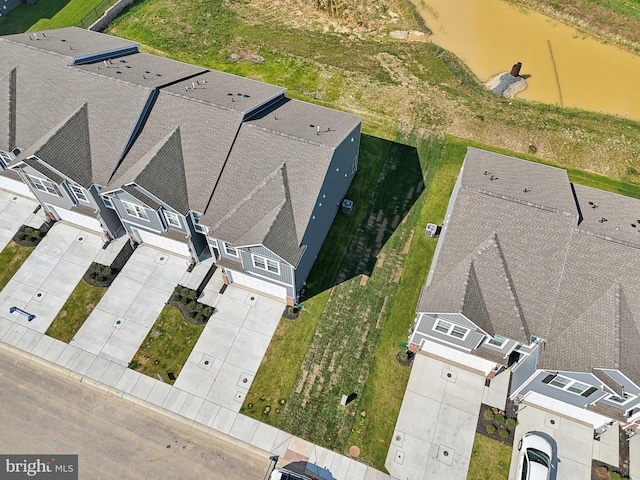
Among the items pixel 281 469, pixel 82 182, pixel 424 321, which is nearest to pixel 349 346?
pixel 424 321

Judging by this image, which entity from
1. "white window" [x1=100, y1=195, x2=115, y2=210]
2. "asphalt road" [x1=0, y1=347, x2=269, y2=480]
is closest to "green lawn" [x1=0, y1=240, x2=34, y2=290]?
"white window" [x1=100, y1=195, x2=115, y2=210]

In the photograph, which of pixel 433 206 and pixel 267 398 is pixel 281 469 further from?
pixel 433 206

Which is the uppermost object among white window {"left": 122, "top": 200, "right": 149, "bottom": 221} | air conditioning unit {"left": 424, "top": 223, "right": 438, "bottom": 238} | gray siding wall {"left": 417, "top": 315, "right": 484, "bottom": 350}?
air conditioning unit {"left": 424, "top": 223, "right": 438, "bottom": 238}

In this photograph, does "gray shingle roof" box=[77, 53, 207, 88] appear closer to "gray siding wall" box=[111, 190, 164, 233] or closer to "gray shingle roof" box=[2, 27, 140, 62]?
"gray shingle roof" box=[2, 27, 140, 62]

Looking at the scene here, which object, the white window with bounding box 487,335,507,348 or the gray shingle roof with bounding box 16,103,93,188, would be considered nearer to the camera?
the white window with bounding box 487,335,507,348

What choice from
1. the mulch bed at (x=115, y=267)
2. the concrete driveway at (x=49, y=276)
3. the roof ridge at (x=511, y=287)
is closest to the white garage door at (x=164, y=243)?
the mulch bed at (x=115, y=267)

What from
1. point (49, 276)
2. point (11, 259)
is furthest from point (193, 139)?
point (11, 259)
